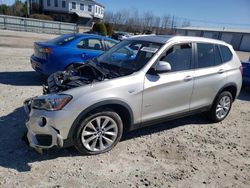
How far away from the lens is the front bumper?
3074 millimetres

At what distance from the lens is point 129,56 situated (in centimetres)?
425

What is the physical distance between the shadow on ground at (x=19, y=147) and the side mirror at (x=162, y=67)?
1.33m

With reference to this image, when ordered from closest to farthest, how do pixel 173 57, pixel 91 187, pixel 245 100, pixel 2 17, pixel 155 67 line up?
pixel 91 187 < pixel 155 67 < pixel 173 57 < pixel 245 100 < pixel 2 17

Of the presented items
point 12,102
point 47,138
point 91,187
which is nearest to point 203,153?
point 91,187

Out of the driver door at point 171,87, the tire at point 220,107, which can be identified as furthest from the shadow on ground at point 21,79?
the tire at point 220,107

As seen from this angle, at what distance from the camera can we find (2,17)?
2738 cm

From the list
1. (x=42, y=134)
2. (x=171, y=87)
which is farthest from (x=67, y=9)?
(x=42, y=134)

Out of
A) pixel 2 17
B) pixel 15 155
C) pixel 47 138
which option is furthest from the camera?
pixel 2 17

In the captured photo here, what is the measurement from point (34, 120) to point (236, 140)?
12.2 feet

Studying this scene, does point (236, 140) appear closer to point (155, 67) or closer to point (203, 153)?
point (203, 153)

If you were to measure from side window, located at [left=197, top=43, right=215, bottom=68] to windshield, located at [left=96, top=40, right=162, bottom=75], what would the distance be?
0.98 meters

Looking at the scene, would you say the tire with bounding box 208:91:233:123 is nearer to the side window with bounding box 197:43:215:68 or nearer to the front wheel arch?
the side window with bounding box 197:43:215:68

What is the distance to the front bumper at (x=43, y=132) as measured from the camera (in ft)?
10.1

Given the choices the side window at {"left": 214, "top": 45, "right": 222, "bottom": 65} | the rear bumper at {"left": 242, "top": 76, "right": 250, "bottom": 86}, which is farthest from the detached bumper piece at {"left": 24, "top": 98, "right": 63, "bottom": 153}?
the rear bumper at {"left": 242, "top": 76, "right": 250, "bottom": 86}
